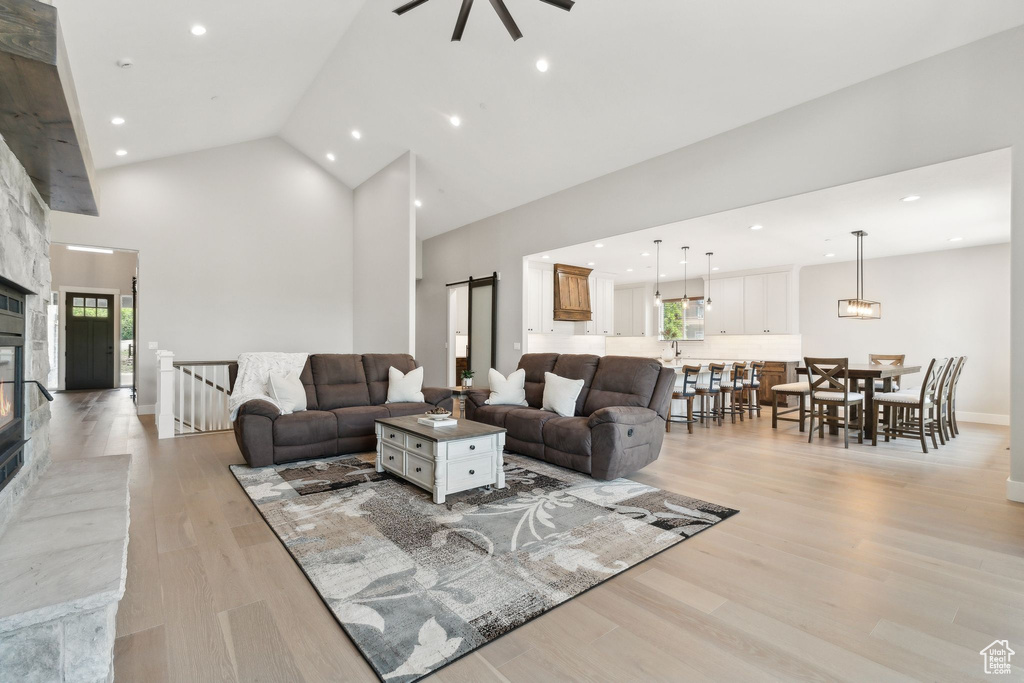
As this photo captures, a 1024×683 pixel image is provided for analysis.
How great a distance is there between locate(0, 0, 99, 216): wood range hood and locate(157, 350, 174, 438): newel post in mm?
3419

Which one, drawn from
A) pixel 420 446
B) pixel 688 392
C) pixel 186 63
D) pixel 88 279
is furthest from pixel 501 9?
pixel 88 279

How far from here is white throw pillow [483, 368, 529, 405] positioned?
5039mm

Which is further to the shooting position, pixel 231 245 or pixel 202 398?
pixel 231 245

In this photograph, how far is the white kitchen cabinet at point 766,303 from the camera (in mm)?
8742

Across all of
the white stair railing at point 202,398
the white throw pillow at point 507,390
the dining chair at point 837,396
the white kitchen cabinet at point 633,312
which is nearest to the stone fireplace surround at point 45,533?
the white throw pillow at point 507,390

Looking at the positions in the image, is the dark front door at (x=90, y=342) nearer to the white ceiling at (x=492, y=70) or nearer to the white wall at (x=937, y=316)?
the white ceiling at (x=492, y=70)

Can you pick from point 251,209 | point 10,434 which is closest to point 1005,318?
point 10,434

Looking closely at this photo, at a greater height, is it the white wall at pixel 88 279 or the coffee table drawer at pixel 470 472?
the white wall at pixel 88 279

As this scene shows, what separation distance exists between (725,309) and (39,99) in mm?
9812

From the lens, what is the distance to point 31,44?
1.41m

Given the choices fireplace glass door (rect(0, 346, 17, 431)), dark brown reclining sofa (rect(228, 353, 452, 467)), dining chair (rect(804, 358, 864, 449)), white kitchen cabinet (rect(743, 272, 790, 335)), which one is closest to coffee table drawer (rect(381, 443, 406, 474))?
dark brown reclining sofa (rect(228, 353, 452, 467))

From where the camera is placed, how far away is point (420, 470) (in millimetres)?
3480

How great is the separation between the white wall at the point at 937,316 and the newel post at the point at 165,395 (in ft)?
32.9

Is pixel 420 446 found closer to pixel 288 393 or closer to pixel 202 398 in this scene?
pixel 288 393
